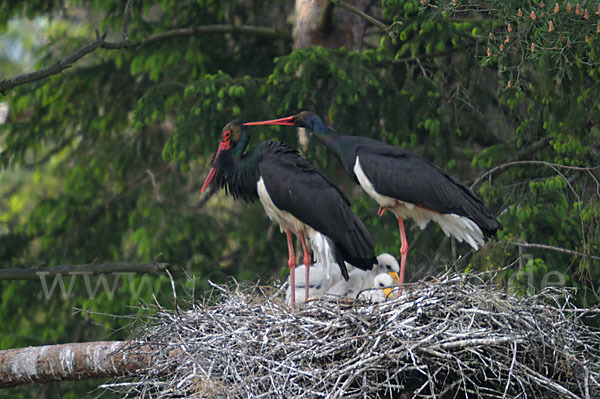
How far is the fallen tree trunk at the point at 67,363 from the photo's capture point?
5238 millimetres

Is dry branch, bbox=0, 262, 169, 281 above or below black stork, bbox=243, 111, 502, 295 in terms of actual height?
below

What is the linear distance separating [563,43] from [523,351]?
1.91 meters

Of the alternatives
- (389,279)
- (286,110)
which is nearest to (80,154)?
(286,110)

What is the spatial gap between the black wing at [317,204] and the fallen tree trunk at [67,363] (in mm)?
1377

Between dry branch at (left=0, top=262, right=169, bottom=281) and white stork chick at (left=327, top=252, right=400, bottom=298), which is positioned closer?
dry branch at (left=0, top=262, right=169, bottom=281)

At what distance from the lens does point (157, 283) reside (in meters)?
7.47

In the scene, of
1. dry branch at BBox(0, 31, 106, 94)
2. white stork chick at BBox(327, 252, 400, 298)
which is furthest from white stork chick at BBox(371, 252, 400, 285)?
dry branch at BBox(0, 31, 106, 94)

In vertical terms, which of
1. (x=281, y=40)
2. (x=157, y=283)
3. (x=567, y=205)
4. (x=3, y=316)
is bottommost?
(x=3, y=316)

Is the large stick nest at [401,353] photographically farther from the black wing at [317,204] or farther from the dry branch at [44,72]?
the dry branch at [44,72]

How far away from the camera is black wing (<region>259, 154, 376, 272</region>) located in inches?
228

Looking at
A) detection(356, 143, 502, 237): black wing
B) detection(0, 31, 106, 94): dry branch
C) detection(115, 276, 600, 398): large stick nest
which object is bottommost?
detection(115, 276, 600, 398): large stick nest

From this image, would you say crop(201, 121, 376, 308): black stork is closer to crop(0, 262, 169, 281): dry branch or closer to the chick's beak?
the chick's beak

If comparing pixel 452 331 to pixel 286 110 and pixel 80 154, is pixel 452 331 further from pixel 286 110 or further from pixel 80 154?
pixel 80 154

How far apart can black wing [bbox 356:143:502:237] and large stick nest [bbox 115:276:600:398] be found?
37.1 inches
